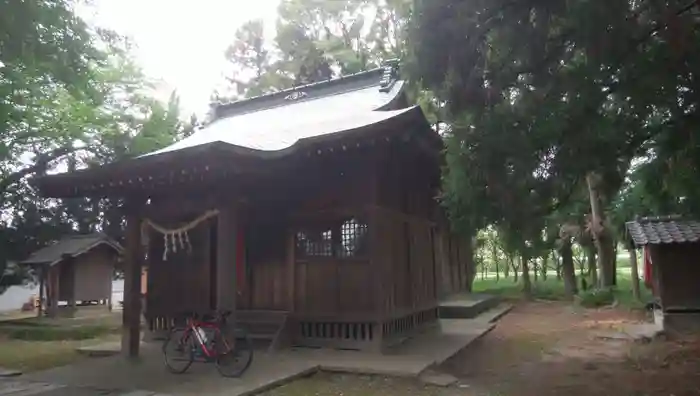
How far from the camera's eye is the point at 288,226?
9203 millimetres

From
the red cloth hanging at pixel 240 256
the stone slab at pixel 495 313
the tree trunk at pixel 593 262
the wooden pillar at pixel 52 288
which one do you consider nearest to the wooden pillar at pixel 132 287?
the red cloth hanging at pixel 240 256

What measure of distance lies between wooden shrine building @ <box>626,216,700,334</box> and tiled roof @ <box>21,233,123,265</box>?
53.5ft

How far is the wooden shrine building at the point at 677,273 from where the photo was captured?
11.8m

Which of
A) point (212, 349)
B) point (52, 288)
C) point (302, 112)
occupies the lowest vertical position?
point (212, 349)

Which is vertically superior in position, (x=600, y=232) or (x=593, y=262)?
(x=600, y=232)

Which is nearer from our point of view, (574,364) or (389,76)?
(574,364)

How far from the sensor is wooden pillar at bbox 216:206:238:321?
7516 mm

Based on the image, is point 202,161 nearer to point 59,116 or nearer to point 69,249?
point 59,116

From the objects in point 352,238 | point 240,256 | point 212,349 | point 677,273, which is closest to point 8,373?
point 212,349

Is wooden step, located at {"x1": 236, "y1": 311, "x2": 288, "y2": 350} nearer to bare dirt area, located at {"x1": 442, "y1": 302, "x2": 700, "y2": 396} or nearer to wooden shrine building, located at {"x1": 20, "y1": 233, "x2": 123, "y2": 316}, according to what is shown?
bare dirt area, located at {"x1": 442, "y1": 302, "x2": 700, "y2": 396}

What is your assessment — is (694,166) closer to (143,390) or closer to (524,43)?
(524,43)

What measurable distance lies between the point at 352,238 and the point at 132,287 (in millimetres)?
3517

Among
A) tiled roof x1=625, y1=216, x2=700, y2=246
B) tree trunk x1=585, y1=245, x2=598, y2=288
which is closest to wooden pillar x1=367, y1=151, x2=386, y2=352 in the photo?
tiled roof x1=625, y1=216, x2=700, y2=246

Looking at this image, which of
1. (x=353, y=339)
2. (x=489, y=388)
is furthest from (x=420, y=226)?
(x=489, y=388)
